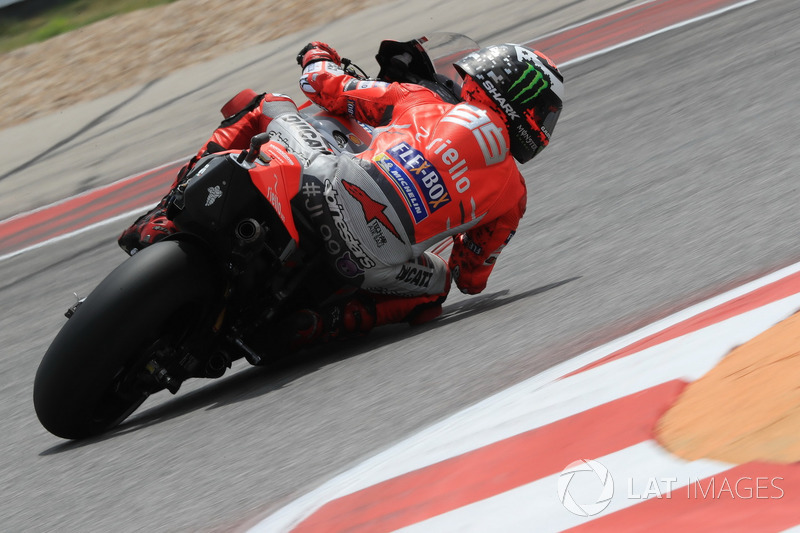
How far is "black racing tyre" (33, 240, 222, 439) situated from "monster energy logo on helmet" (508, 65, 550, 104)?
63.2 inches

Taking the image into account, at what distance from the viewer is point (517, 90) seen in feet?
Result: 15.3

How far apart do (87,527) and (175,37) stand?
414 inches

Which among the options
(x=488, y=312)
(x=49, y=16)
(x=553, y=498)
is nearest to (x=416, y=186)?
(x=488, y=312)

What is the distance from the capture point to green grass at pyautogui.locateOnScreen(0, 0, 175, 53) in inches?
533

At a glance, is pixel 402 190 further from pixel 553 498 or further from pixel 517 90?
pixel 553 498

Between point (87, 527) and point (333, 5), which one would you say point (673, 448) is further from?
point (333, 5)

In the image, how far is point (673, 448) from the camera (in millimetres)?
2723

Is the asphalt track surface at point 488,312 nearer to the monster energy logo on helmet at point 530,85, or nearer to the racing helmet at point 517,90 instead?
the racing helmet at point 517,90

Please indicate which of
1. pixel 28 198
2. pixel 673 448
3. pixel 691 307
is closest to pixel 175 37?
pixel 28 198

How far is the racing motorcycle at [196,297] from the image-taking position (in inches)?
143

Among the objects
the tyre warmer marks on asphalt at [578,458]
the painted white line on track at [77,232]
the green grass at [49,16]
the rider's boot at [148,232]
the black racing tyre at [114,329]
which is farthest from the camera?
the green grass at [49,16]

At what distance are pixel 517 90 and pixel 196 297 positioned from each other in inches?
68.9

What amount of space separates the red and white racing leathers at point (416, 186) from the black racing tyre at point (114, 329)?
29.0 inches

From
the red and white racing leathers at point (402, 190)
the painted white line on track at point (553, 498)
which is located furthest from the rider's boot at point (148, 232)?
the painted white line on track at point (553, 498)
